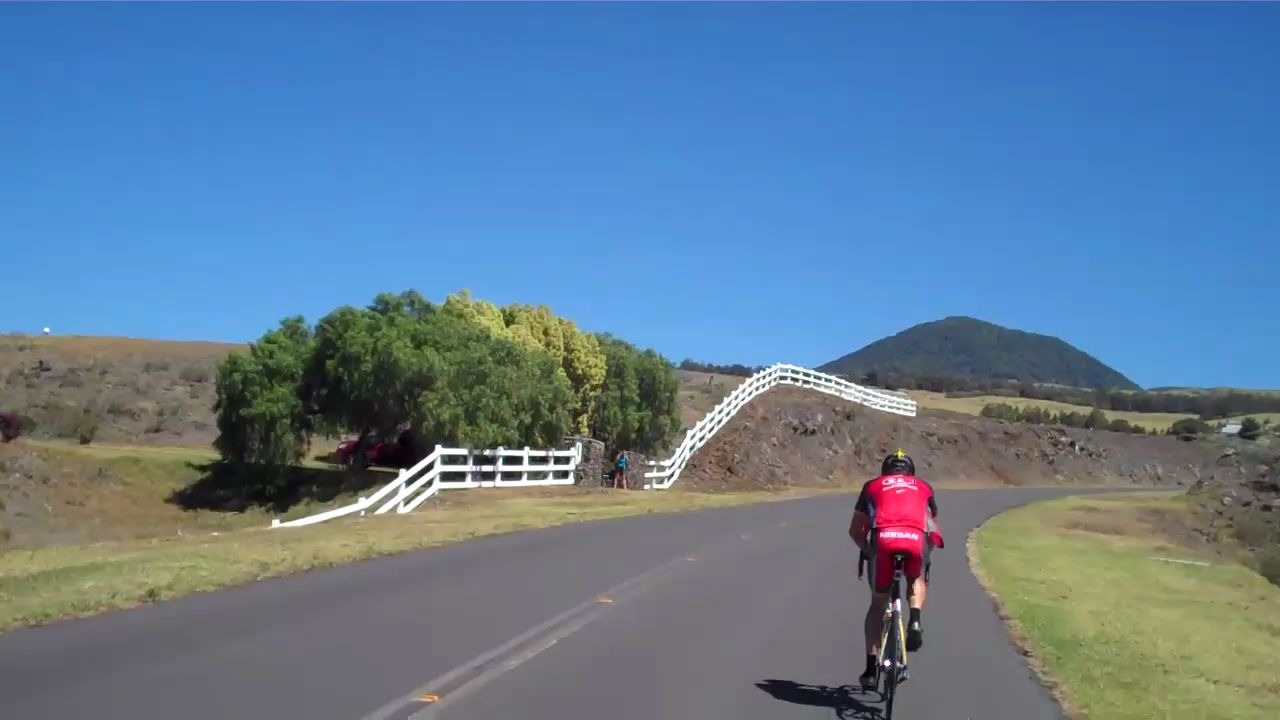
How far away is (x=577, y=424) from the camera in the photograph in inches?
1895

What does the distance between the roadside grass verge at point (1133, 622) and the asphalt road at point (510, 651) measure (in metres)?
0.54

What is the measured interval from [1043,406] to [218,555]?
10116 centimetres

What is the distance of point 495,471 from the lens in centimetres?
3294

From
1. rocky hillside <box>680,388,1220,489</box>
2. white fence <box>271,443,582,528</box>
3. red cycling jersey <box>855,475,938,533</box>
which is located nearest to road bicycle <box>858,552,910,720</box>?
red cycling jersey <box>855,475,938,533</box>

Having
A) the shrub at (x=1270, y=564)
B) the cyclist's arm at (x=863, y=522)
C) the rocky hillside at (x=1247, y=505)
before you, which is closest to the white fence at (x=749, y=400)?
the rocky hillside at (x=1247, y=505)

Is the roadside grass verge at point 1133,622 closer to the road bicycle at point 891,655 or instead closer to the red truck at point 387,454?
the road bicycle at point 891,655

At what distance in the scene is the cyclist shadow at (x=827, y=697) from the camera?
29.8 feet

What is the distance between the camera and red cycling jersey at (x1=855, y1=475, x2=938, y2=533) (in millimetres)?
9055

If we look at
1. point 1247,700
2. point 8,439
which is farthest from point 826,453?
point 1247,700

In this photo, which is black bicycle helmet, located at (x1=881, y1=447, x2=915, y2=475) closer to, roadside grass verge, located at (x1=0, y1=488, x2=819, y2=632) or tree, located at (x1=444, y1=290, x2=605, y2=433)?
roadside grass verge, located at (x1=0, y1=488, x2=819, y2=632)

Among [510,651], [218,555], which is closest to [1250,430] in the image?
[218,555]

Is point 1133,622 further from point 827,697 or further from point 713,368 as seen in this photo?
point 713,368

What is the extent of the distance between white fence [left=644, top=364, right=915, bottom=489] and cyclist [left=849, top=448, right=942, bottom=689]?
32.3 metres

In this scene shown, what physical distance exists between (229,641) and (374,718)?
123 inches
